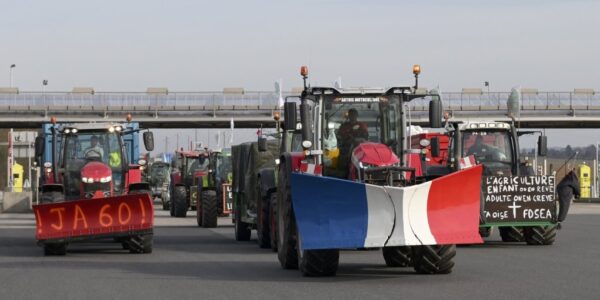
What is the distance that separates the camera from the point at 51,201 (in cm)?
2273

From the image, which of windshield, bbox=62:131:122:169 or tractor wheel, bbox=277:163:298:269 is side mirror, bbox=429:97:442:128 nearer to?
tractor wheel, bbox=277:163:298:269

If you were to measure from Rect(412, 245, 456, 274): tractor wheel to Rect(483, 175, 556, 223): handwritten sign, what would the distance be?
7518mm

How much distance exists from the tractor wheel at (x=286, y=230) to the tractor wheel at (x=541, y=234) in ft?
23.8

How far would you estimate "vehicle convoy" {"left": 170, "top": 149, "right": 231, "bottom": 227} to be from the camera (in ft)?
117

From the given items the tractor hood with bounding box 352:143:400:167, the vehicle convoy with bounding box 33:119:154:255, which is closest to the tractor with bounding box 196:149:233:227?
the vehicle convoy with bounding box 33:119:154:255

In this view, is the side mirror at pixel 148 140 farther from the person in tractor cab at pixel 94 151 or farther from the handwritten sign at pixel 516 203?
the handwritten sign at pixel 516 203

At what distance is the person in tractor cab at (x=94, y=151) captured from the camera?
993 inches

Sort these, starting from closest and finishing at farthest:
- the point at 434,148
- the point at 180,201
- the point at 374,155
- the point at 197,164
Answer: the point at 374,155 → the point at 434,148 → the point at 180,201 → the point at 197,164

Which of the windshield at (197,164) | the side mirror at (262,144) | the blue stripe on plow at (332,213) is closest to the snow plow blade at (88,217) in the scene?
the side mirror at (262,144)

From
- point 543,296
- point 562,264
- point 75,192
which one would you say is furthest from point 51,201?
point 543,296

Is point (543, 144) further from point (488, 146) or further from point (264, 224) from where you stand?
point (264, 224)

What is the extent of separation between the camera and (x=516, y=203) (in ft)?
Result: 79.4

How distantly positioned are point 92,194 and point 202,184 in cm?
1453

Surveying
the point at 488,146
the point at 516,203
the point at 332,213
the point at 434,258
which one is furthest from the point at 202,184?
the point at 332,213
